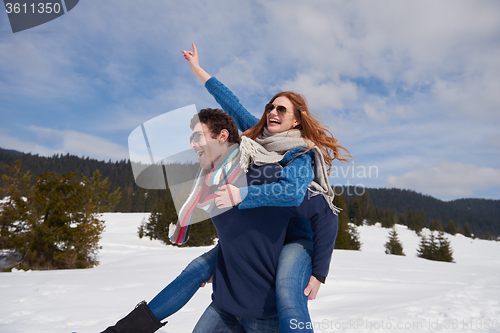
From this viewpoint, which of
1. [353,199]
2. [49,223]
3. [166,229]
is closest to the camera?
[49,223]

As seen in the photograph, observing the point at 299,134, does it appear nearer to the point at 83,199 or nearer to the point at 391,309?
the point at 391,309

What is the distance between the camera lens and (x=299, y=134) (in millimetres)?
1681

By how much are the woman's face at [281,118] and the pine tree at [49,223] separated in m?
14.2

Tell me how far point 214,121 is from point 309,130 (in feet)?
1.86

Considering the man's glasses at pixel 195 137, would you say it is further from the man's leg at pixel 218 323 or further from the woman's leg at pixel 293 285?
the man's leg at pixel 218 323

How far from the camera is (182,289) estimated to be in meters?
1.60

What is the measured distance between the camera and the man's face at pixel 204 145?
1.61 m

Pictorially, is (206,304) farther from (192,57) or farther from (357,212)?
(357,212)

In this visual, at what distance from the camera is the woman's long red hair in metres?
1.71

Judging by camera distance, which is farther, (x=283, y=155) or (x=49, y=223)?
(x=49, y=223)

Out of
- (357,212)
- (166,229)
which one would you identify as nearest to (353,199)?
(357,212)

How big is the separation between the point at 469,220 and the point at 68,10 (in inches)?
6136

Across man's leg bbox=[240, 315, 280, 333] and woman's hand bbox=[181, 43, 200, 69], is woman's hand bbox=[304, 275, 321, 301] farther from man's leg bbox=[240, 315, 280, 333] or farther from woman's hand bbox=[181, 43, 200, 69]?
woman's hand bbox=[181, 43, 200, 69]

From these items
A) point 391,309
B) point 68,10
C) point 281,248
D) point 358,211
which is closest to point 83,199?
point 68,10
